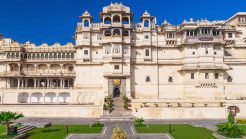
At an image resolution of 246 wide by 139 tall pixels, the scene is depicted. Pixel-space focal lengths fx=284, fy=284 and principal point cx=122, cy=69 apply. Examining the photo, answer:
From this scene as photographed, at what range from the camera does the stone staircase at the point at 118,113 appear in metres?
47.3

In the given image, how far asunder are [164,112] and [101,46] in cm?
2193

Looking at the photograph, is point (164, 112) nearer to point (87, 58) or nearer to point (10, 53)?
A: point (87, 58)

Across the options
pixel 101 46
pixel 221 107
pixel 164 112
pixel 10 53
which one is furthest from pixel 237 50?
pixel 10 53

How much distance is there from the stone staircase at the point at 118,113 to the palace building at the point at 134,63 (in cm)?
58

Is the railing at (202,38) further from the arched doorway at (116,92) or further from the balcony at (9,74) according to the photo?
the balcony at (9,74)

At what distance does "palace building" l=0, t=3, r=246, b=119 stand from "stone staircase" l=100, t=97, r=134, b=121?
578 millimetres

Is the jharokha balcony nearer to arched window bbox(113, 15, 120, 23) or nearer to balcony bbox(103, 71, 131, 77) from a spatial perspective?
balcony bbox(103, 71, 131, 77)

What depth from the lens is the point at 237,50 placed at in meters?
65.4

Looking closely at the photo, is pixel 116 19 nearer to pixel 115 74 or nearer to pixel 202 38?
pixel 115 74

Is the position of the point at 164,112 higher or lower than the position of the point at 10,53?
lower

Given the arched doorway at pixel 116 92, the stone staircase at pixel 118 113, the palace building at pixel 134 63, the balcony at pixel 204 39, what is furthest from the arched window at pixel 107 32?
the balcony at pixel 204 39

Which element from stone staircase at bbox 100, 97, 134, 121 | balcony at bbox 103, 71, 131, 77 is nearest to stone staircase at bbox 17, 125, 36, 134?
stone staircase at bbox 100, 97, 134, 121

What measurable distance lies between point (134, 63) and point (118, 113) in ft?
50.1

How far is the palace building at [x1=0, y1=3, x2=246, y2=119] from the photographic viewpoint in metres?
60.1
